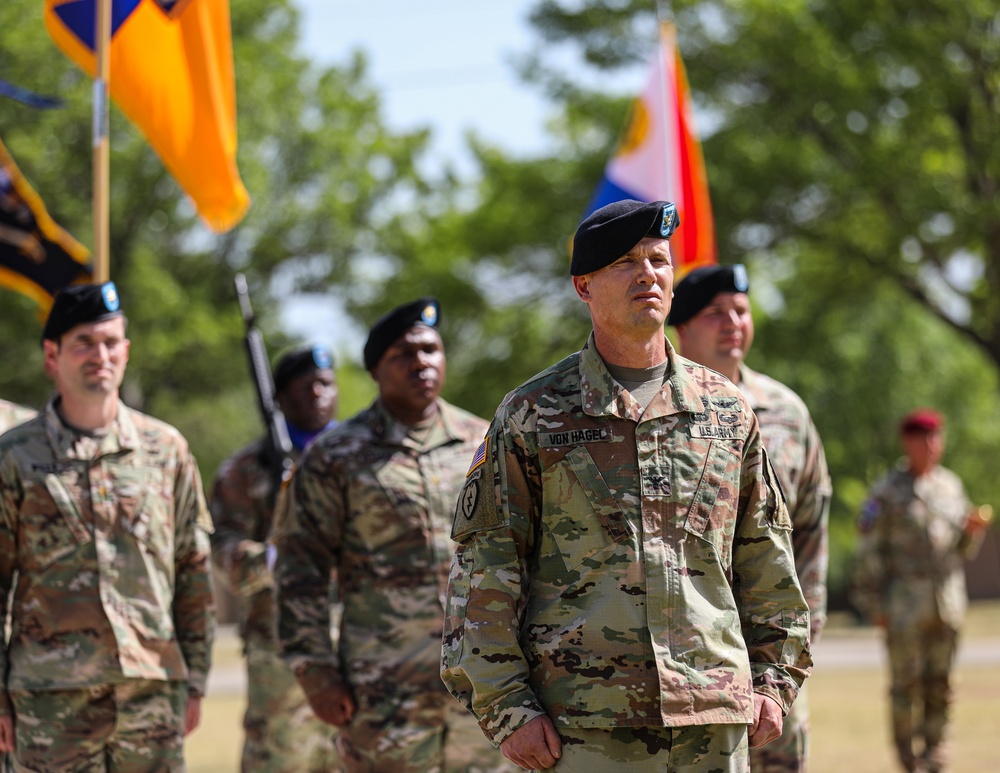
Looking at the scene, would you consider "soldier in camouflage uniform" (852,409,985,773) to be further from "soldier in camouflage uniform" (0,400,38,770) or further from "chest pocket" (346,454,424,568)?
"soldier in camouflage uniform" (0,400,38,770)

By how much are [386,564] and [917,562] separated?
666 cm

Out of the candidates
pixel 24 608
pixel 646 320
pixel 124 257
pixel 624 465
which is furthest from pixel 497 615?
pixel 124 257

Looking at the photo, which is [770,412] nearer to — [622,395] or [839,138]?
[622,395]

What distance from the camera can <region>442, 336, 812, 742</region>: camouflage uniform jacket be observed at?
3.93m

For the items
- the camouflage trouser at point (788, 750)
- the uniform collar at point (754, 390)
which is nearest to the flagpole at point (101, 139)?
the uniform collar at point (754, 390)

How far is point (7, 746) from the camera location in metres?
5.97

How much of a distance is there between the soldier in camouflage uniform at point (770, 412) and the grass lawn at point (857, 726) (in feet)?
16.5

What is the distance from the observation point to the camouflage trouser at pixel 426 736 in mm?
6016

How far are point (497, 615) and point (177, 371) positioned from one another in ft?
88.8

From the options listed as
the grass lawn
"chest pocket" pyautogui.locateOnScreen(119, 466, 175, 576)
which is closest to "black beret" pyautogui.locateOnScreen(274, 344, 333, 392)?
"chest pocket" pyautogui.locateOnScreen(119, 466, 175, 576)

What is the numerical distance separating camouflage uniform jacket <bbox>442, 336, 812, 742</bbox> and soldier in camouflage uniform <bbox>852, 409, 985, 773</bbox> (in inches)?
304

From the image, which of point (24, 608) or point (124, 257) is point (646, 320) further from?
point (124, 257)

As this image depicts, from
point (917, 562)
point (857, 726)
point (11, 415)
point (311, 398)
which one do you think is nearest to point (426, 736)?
Answer: point (311, 398)

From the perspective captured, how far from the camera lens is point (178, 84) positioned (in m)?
9.41
